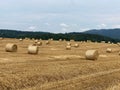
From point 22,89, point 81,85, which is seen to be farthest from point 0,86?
point 81,85

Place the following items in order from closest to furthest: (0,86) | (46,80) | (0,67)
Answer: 1. (0,86)
2. (46,80)
3. (0,67)

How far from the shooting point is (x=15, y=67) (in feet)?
64.8

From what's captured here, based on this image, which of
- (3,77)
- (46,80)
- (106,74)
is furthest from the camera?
(106,74)

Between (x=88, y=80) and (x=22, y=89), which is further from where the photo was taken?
(x=88, y=80)

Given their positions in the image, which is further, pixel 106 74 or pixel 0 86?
pixel 106 74

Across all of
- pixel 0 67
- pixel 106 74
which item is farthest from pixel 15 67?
pixel 106 74

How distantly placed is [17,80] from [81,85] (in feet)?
→ 9.53

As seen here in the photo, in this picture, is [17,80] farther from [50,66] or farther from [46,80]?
[50,66]

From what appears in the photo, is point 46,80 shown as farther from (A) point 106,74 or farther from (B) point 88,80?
(A) point 106,74

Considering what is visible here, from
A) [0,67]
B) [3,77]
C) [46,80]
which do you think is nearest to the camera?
Result: [3,77]

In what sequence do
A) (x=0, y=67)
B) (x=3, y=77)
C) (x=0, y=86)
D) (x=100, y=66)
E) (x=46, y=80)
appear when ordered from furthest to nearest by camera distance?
(x=100, y=66) → (x=0, y=67) → (x=46, y=80) → (x=3, y=77) → (x=0, y=86)

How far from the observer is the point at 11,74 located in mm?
17062

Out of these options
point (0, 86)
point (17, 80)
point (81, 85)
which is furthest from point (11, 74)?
point (81, 85)

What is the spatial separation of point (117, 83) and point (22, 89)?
5.41m
